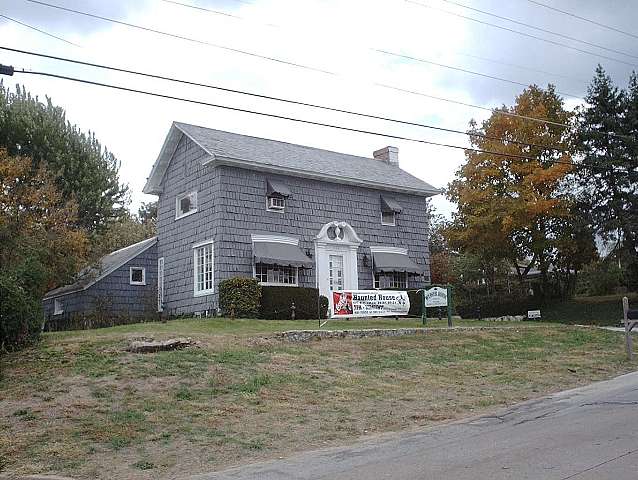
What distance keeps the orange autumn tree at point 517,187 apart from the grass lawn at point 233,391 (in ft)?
36.5

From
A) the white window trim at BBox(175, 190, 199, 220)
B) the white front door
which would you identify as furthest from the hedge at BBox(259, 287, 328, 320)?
the white window trim at BBox(175, 190, 199, 220)

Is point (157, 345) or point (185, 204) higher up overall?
point (185, 204)

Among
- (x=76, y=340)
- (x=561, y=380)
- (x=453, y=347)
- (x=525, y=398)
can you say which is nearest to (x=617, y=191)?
(x=453, y=347)

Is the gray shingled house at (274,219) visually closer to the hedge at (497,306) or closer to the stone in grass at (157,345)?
the hedge at (497,306)

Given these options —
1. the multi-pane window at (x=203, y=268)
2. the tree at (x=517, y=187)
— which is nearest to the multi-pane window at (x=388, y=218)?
the tree at (x=517, y=187)

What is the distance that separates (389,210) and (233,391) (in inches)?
648

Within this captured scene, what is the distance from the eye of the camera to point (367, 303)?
71.1 ft

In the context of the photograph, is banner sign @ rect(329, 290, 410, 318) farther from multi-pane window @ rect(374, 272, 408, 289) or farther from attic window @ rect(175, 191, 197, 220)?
attic window @ rect(175, 191, 197, 220)

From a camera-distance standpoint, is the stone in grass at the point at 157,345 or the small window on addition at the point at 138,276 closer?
the stone in grass at the point at 157,345

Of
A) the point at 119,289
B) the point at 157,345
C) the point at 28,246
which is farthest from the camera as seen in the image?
the point at 119,289

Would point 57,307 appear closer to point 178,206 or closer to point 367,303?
point 178,206

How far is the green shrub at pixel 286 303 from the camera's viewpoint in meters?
23.1

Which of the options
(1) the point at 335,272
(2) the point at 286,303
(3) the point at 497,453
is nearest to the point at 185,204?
(2) the point at 286,303

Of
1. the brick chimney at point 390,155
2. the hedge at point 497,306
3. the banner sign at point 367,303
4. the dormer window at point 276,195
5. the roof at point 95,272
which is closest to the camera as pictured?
the banner sign at point 367,303
